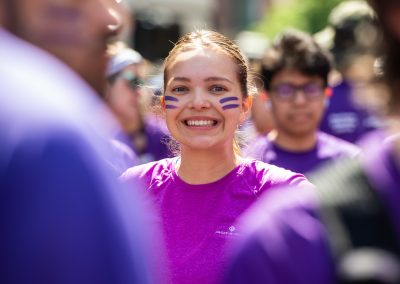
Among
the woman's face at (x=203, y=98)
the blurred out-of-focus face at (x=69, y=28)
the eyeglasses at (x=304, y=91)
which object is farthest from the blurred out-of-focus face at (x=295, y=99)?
the blurred out-of-focus face at (x=69, y=28)

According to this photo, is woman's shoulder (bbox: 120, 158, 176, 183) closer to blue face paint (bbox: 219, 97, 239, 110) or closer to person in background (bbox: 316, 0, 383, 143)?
blue face paint (bbox: 219, 97, 239, 110)

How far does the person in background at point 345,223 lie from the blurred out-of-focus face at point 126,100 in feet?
14.8

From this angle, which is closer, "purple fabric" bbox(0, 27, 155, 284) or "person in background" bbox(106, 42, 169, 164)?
"purple fabric" bbox(0, 27, 155, 284)

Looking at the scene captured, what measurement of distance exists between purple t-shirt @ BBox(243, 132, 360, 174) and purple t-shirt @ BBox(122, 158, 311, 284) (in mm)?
1340

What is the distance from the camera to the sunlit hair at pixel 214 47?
404 centimetres

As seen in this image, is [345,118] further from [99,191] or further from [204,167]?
[99,191]

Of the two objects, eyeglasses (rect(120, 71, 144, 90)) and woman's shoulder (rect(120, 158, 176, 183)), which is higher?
eyeglasses (rect(120, 71, 144, 90))

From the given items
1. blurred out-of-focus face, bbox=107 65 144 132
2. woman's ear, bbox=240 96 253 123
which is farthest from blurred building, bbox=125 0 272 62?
woman's ear, bbox=240 96 253 123

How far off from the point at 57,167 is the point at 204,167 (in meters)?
2.48

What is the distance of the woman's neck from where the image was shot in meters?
3.74

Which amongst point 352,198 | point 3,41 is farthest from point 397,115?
point 3,41

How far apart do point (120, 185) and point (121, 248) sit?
12 centimetres

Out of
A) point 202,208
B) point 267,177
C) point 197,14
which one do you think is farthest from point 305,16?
point 202,208

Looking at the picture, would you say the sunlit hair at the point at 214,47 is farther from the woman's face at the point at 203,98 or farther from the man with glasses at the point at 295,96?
the man with glasses at the point at 295,96
